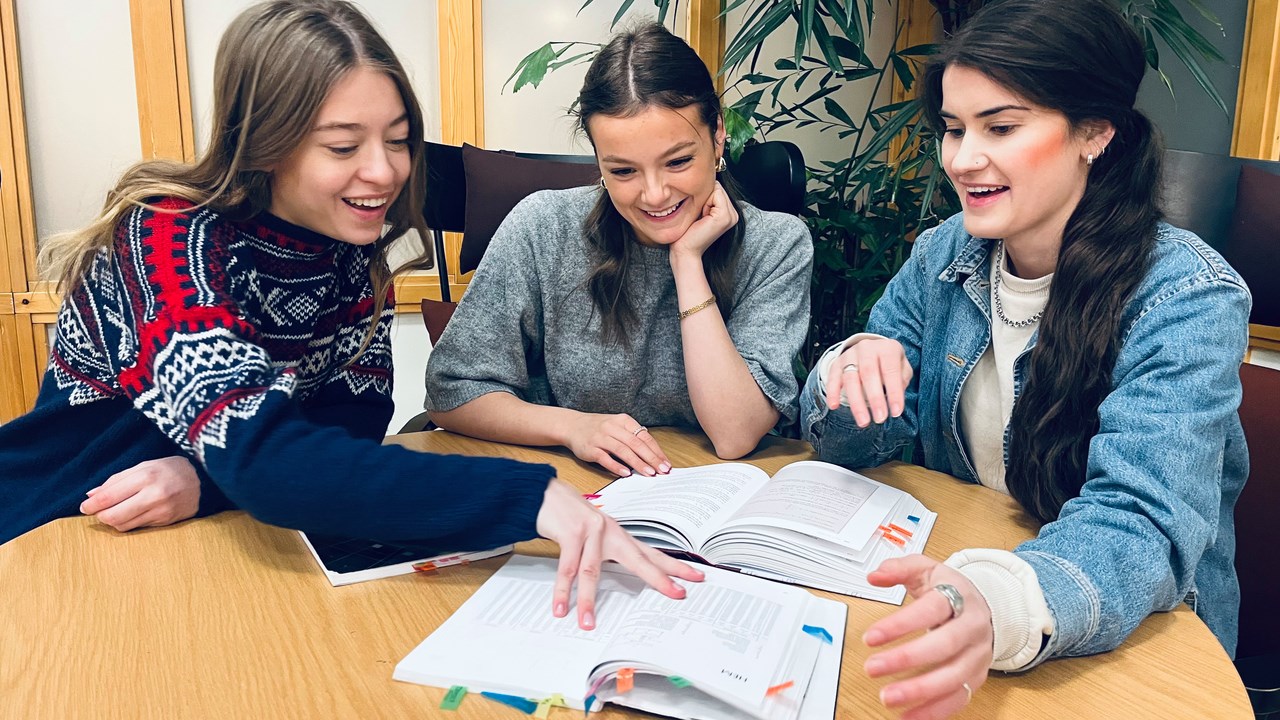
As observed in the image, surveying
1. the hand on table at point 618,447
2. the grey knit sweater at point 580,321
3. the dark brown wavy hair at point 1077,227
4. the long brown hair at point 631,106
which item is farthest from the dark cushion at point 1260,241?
the hand on table at point 618,447

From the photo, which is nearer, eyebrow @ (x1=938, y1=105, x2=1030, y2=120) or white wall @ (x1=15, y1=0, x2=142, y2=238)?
eyebrow @ (x1=938, y1=105, x2=1030, y2=120)

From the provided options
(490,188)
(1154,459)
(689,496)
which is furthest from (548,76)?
(1154,459)

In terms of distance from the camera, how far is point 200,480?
99 centimetres

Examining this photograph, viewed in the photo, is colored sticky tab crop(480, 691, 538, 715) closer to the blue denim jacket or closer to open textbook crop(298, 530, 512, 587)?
open textbook crop(298, 530, 512, 587)

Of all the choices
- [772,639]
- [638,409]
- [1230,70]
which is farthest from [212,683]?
[1230,70]

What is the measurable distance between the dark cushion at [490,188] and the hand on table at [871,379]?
925mm

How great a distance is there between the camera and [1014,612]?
0.68 meters

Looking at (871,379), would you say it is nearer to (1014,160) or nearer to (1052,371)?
(1052,371)

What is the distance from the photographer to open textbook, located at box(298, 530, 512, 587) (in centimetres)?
85

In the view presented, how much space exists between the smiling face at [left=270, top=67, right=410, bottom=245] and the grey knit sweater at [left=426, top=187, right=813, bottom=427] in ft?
1.02

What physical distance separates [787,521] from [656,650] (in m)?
0.27

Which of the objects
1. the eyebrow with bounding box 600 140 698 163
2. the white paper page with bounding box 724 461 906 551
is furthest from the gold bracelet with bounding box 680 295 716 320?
the white paper page with bounding box 724 461 906 551

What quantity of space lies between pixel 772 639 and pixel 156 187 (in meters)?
0.84

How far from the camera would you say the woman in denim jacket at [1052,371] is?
70cm
